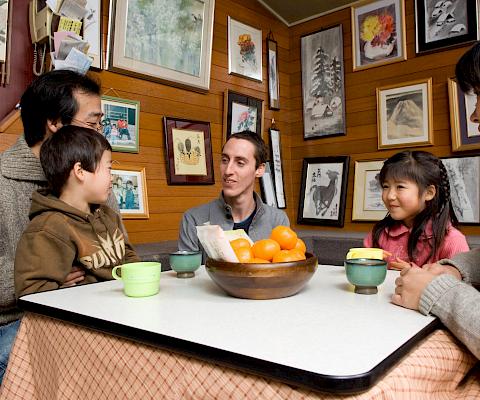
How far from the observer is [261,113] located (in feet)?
11.6

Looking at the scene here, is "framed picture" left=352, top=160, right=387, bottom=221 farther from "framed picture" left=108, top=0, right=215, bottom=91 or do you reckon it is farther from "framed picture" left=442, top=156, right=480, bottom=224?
"framed picture" left=108, top=0, right=215, bottom=91

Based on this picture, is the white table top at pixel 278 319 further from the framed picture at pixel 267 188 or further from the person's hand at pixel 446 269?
the framed picture at pixel 267 188

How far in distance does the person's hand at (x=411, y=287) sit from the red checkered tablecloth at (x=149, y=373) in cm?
8

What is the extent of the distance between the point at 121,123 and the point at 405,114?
76.0 inches

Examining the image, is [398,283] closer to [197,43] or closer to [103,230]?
[103,230]

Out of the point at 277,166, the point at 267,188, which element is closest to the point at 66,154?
the point at 267,188

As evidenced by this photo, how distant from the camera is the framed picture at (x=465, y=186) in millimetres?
2816

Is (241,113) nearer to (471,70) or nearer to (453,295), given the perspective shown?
(471,70)

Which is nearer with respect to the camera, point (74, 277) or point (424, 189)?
point (74, 277)

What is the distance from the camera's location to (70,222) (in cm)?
142

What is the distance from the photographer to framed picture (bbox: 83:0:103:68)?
244 centimetres

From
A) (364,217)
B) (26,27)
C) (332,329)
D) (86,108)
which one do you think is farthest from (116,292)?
(364,217)

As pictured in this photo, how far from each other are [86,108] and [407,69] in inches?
91.5

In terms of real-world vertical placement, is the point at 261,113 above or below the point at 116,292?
above
